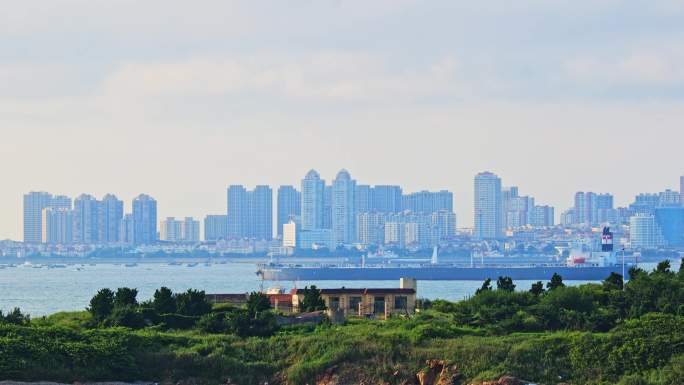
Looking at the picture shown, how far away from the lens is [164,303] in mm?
36812

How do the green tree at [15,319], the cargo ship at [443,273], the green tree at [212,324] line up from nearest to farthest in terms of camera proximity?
the green tree at [15,319], the green tree at [212,324], the cargo ship at [443,273]

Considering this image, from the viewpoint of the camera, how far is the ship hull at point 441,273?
17225cm

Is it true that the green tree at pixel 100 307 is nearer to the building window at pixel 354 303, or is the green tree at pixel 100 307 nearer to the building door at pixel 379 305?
the building window at pixel 354 303

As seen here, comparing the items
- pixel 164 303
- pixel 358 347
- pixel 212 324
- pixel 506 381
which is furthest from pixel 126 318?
pixel 506 381

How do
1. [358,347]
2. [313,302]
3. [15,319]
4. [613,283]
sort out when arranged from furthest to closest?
[613,283], [313,302], [15,319], [358,347]

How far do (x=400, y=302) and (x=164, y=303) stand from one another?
9.60 m

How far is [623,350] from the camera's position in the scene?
101ft


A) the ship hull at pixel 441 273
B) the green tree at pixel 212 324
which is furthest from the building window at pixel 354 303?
the ship hull at pixel 441 273

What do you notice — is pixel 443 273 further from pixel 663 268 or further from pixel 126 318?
pixel 126 318

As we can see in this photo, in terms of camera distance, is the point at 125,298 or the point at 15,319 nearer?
Answer: the point at 15,319

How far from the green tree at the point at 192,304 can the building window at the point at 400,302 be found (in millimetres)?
8413

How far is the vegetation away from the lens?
30.3m

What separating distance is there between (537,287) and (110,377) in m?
Result: 15.0

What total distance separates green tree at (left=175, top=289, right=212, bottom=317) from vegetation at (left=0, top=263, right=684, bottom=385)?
70cm
